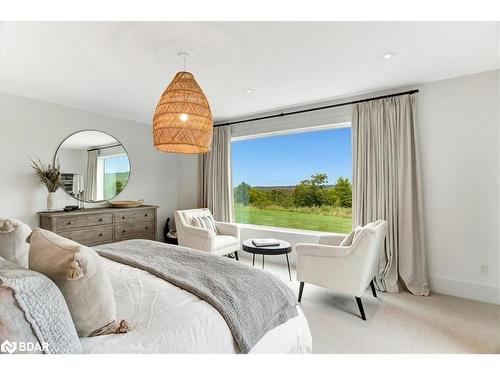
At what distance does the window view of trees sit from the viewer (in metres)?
3.62

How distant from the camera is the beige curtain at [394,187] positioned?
9.29 feet

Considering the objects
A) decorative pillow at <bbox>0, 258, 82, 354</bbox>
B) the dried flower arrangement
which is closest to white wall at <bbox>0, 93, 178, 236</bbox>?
the dried flower arrangement

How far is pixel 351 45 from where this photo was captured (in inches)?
80.9

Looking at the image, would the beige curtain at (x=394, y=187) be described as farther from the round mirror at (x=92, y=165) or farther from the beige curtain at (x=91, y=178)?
the beige curtain at (x=91, y=178)

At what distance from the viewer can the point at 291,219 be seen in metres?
4.09

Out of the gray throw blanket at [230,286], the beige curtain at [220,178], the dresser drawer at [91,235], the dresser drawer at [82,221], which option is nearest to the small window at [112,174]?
the dresser drawer at [82,221]

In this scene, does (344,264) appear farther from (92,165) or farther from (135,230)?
(92,165)

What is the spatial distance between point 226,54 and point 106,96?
194 centimetres

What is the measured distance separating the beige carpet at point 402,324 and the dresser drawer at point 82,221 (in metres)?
2.84

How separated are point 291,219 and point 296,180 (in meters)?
0.65

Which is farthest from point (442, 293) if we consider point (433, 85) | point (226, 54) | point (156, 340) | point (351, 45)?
point (226, 54)

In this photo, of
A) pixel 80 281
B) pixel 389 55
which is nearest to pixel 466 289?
pixel 389 55

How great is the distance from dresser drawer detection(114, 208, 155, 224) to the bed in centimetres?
242
